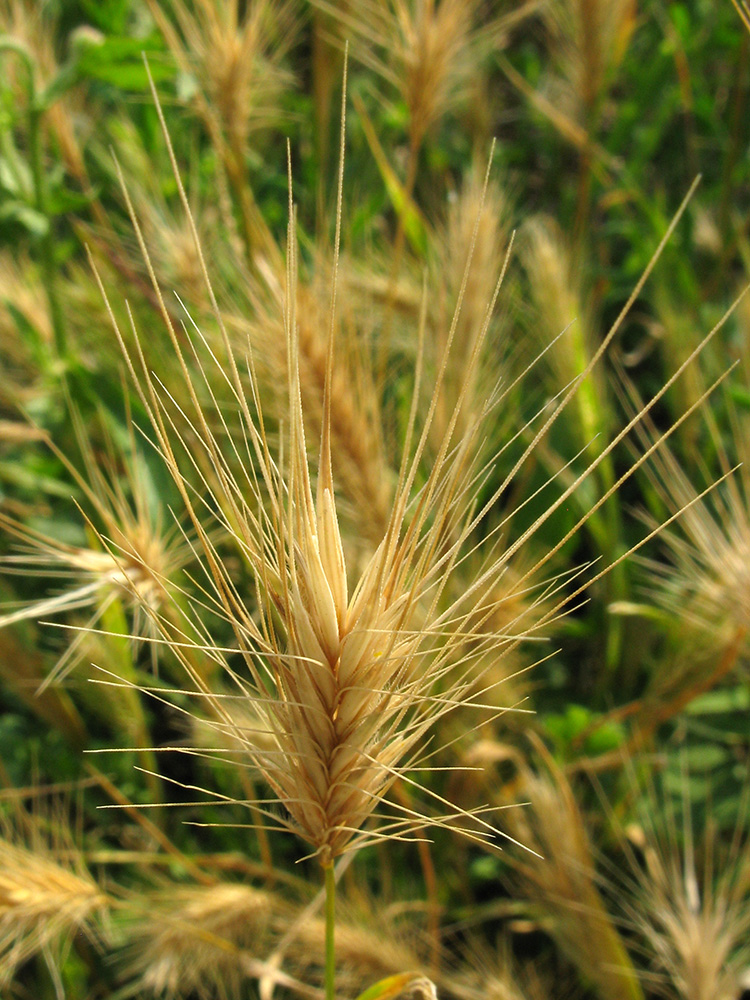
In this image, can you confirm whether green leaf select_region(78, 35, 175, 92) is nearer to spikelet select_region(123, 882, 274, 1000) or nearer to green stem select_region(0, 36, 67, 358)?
green stem select_region(0, 36, 67, 358)

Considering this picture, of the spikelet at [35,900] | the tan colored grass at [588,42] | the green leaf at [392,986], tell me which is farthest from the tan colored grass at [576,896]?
the tan colored grass at [588,42]

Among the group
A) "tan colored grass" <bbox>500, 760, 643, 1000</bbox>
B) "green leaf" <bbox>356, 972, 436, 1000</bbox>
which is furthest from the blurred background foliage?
"green leaf" <bbox>356, 972, 436, 1000</bbox>

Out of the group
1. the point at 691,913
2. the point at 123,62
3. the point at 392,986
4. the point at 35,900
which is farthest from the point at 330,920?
the point at 123,62

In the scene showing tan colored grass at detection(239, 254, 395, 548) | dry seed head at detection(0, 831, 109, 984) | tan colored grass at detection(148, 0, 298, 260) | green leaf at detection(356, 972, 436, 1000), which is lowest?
green leaf at detection(356, 972, 436, 1000)


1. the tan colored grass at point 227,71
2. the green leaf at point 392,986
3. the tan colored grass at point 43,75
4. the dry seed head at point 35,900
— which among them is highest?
the tan colored grass at point 43,75

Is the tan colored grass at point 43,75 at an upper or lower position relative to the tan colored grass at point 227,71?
upper

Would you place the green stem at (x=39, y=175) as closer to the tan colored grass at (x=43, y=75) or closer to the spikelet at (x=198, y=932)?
the tan colored grass at (x=43, y=75)

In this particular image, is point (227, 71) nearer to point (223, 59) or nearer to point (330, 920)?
point (223, 59)

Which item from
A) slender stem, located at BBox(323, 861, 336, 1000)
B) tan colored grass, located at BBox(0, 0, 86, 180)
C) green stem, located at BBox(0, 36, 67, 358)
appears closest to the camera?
slender stem, located at BBox(323, 861, 336, 1000)

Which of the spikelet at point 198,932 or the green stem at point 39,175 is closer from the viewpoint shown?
the spikelet at point 198,932

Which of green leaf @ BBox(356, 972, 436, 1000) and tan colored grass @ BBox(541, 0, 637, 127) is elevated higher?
tan colored grass @ BBox(541, 0, 637, 127)
